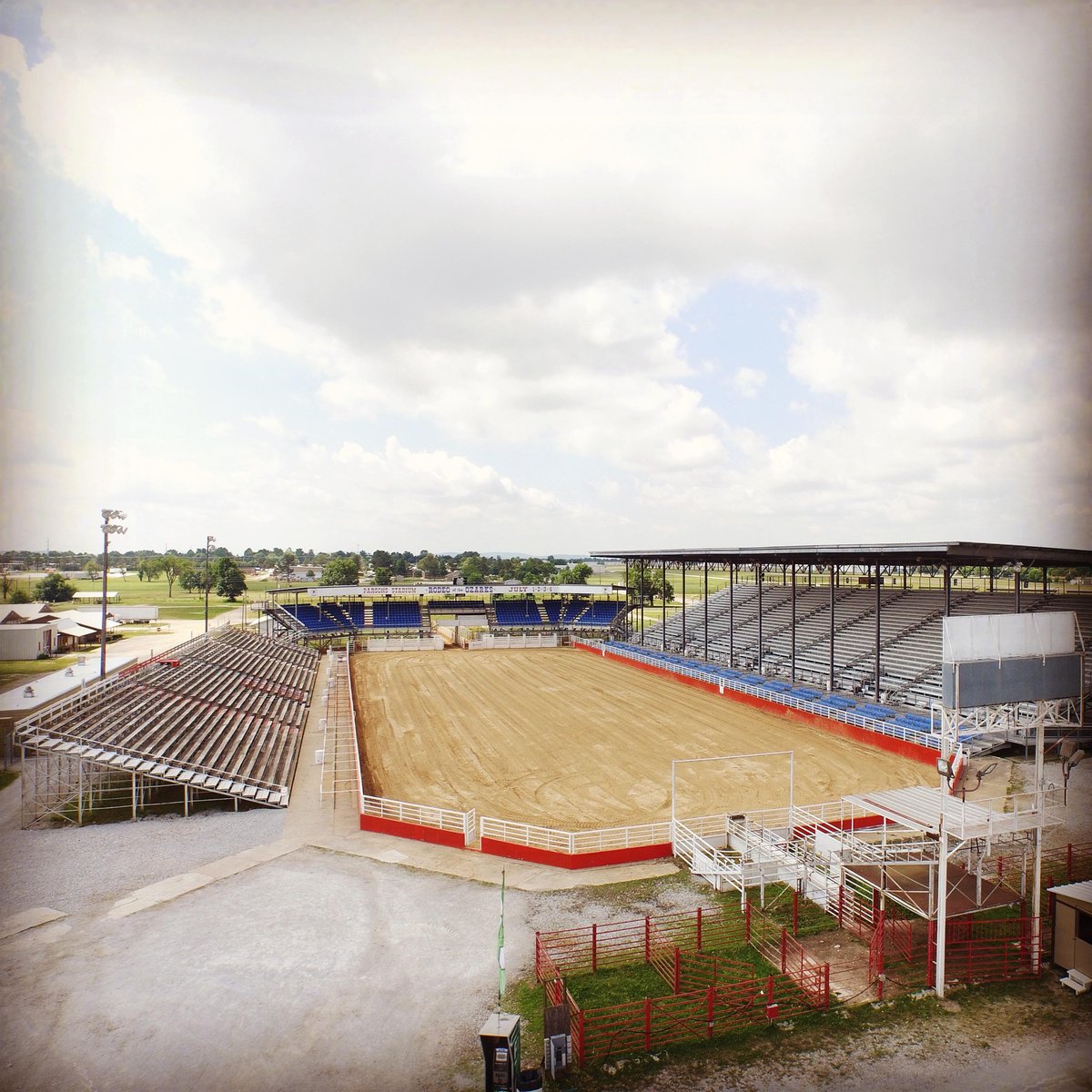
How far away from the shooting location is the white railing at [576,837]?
46.8 feet

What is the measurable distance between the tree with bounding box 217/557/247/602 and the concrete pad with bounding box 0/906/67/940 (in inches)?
3174

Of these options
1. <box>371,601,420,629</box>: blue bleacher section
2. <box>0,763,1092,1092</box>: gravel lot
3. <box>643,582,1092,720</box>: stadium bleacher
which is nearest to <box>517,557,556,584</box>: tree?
<box>371,601,420,629</box>: blue bleacher section

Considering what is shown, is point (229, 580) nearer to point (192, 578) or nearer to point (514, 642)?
point (192, 578)

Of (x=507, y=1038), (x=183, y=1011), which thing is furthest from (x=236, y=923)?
(x=507, y=1038)

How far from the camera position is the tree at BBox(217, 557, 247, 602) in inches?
3467

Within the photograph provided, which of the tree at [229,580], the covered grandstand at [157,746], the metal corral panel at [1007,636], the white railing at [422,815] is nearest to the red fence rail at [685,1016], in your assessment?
the metal corral panel at [1007,636]

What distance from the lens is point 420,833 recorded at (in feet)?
47.1

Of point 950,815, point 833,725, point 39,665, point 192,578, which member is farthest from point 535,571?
point 950,815

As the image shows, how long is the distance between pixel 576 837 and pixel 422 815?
13.2ft

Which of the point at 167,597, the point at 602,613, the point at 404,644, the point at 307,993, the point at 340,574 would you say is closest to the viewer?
the point at 307,993

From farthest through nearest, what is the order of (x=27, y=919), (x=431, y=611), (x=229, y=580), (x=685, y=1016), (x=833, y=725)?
(x=229, y=580)
(x=431, y=611)
(x=833, y=725)
(x=27, y=919)
(x=685, y=1016)

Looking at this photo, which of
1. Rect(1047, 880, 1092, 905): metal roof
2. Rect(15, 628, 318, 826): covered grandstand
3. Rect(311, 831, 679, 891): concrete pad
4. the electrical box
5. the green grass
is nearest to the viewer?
the electrical box

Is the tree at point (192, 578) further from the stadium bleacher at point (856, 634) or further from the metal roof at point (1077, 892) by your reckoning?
the metal roof at point (1077, 892)

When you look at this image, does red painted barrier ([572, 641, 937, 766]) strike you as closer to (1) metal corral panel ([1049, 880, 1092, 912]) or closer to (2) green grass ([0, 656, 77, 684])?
(1) metal corral panel ([1049, 880, 1092, 912])
